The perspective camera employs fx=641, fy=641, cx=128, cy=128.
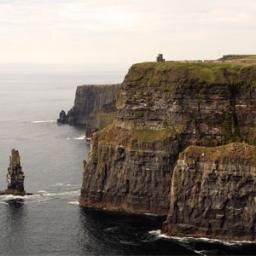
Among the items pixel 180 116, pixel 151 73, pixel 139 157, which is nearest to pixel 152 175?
pixel 139 157

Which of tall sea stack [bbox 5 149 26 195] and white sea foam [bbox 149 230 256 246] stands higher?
tall sea stack [bbox 5 149 26 195]

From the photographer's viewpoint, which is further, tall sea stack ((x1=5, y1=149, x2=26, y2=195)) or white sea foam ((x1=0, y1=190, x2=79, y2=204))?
tall sea stack ((x1=5, y1=149, x2=26, y2=195))

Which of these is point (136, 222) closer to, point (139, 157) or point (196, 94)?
point (139, 157)

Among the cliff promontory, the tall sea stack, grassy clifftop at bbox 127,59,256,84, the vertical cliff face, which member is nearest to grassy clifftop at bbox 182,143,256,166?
the cliff promontory

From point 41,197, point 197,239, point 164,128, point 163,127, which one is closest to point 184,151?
point 164,128

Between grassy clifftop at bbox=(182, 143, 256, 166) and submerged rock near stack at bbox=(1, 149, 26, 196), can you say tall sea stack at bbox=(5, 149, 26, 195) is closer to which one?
submerged rock near stack at bbox=(1, 149, 26, 196)

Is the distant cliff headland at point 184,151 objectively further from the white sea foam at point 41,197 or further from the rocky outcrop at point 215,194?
the white sea foam at point 41,197
